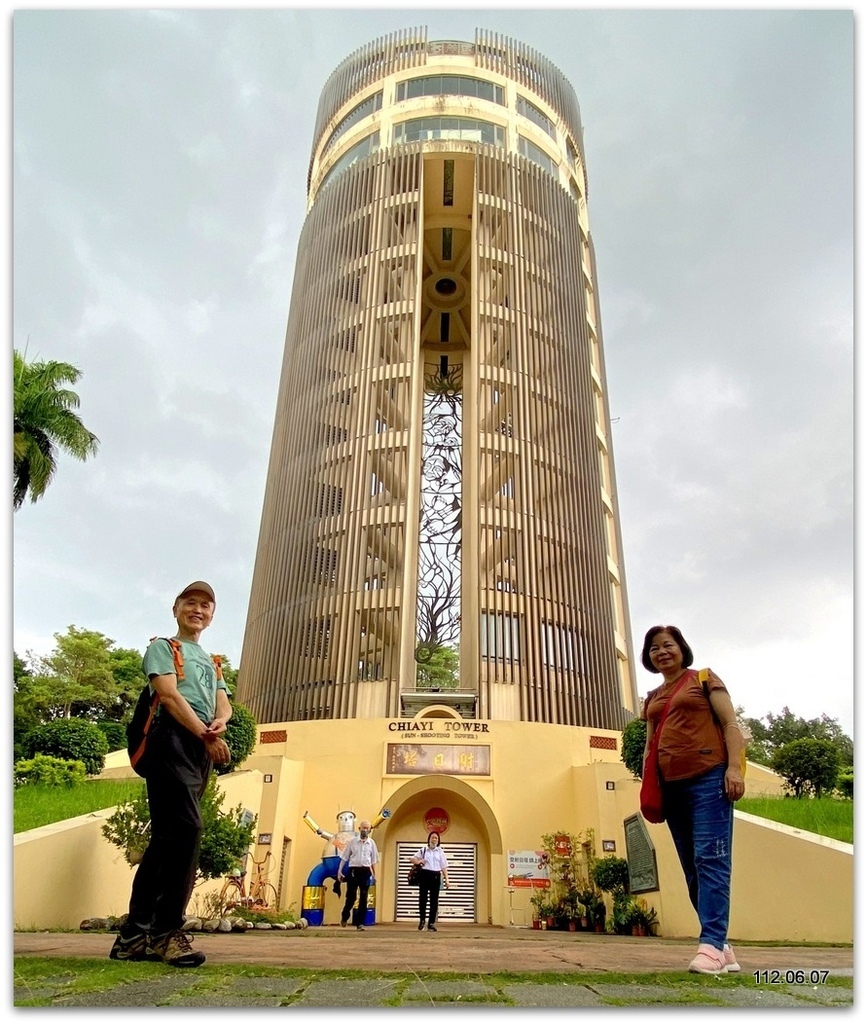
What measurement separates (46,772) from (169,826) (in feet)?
44.6

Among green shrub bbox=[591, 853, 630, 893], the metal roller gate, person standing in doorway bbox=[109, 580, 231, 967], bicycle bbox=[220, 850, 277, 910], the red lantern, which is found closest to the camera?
person standing in doorway bbox=[109, 580, 231, 967]

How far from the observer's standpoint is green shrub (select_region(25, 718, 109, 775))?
15.6 m

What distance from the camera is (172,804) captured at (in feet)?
10.7

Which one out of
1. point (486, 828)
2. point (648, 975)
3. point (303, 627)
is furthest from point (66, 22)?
point (303, 627)

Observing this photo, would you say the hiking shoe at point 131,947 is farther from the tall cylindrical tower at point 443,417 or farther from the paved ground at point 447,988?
the tall cylindrical tower at point 443,417

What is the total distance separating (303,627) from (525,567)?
7394mm

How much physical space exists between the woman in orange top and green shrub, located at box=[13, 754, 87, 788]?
47.0 feet

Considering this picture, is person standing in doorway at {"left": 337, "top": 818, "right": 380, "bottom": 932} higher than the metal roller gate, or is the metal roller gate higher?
person standing in doorway at {"left": 337, "top": 818, "right": 380, "bottom": 932}

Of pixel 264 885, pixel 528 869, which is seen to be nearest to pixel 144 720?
pixel 264 885

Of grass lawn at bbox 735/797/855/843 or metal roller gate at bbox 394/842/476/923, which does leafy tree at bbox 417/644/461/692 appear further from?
grass lawn at bbox 735/797/855/843

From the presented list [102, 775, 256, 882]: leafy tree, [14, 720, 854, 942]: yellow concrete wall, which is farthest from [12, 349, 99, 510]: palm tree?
[102, 775, 256, 882]: leafy tree

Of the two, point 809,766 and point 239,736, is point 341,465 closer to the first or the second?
point 239,736

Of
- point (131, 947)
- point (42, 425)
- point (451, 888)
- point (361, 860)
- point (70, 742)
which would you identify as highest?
point (42, 425)

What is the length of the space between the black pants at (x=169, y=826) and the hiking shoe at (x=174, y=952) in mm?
79
